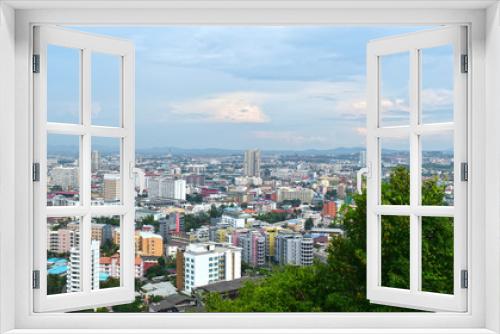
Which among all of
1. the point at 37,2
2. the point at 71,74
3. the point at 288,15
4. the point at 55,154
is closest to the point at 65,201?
the point at 55,154

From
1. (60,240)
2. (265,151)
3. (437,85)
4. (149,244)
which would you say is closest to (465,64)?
(437,85)

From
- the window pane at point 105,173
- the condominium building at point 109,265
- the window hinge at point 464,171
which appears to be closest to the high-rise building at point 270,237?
the condominium building at point 109,265

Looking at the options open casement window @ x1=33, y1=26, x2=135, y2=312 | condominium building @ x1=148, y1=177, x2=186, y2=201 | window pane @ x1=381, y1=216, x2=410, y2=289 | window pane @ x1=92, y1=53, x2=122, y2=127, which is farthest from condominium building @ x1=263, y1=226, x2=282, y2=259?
open casement window @ x1=33, y1=26, x2=135, y2=312

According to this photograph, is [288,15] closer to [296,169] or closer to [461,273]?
[461,273]

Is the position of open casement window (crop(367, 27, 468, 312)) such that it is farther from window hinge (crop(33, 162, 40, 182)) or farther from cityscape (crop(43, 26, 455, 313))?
window hinge (crop(33, 162, 40, 182))

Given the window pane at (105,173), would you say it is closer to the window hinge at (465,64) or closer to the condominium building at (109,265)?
the condominium building at (109,265)
